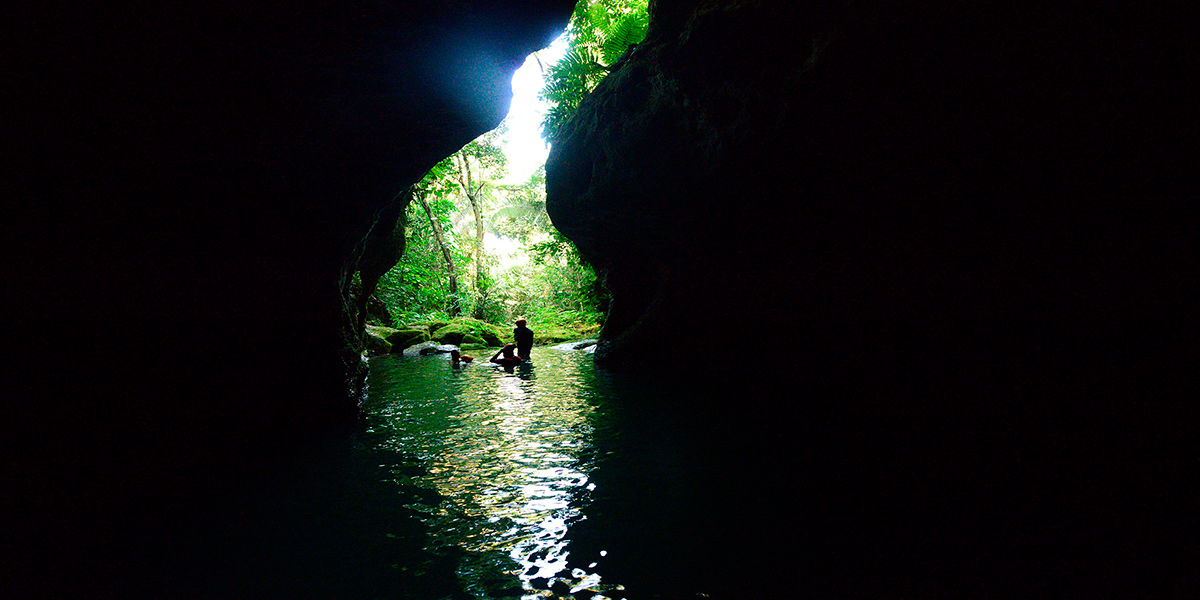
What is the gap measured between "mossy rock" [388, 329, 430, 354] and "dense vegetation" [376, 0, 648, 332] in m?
0.74

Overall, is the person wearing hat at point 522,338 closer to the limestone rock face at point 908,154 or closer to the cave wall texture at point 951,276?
the limestone rock face at point 908,154

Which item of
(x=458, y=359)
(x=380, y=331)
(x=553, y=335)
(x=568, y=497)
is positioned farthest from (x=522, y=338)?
(x=568, y=497)

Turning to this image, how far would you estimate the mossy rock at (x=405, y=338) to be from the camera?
1739cm

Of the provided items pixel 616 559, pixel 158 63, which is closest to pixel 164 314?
pixel 158 63

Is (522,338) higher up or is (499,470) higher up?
(522,338)

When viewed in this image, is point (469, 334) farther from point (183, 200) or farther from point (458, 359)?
point (183, 200)

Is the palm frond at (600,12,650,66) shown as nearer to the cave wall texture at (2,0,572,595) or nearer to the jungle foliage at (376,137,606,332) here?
the jungle foliage at (376,137,606,332)

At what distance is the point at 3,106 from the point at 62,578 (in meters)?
2.75

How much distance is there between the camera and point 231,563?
2.63 metres

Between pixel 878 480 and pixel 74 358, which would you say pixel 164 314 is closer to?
pixel 74 358

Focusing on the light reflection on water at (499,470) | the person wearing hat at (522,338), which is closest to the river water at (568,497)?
the light reflection on water at (499,470)

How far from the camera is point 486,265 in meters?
25.3

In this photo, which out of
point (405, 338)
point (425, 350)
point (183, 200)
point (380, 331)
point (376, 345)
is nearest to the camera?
point (183, 200)

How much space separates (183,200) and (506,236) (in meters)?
28.2
